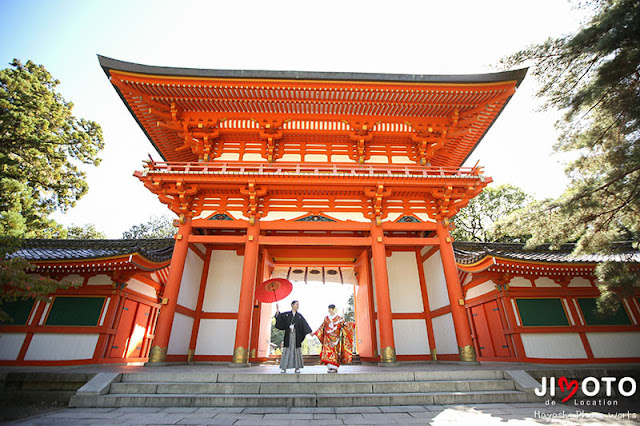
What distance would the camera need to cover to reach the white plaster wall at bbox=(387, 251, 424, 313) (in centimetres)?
979

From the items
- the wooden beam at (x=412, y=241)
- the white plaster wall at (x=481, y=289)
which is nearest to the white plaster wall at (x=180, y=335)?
the wooden beam at (x=412, y=241)

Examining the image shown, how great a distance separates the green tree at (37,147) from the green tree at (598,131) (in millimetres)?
17208

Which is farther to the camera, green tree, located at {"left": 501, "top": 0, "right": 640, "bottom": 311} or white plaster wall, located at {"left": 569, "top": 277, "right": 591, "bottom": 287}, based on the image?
white plaster wall, located at {"left": 569, "top": 277, "right": 591, "bottom": 287}

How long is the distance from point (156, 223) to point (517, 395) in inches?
1258

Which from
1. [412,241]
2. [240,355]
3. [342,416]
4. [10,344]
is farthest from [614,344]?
[10,344]

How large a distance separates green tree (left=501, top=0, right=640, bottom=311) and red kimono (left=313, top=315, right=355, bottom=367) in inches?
175

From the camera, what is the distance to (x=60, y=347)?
7.57 metres

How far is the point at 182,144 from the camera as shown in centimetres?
1052

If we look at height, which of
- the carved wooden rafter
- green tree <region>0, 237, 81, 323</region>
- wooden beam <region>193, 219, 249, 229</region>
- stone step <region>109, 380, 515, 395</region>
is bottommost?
stone step <region>109, 380, 515, 395</region>

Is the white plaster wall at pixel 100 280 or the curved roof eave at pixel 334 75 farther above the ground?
the curved roof eave at pixel 334 75

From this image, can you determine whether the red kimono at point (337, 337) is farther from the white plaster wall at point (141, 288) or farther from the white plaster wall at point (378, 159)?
the white plaster wall at point (141, 288)

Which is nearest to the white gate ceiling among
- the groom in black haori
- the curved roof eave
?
the groom in black haori

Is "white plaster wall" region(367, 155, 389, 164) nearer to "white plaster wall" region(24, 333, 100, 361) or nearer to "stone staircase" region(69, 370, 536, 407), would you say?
"stone staircase" region(69, 370, 536, 407)

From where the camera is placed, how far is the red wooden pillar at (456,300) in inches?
294
